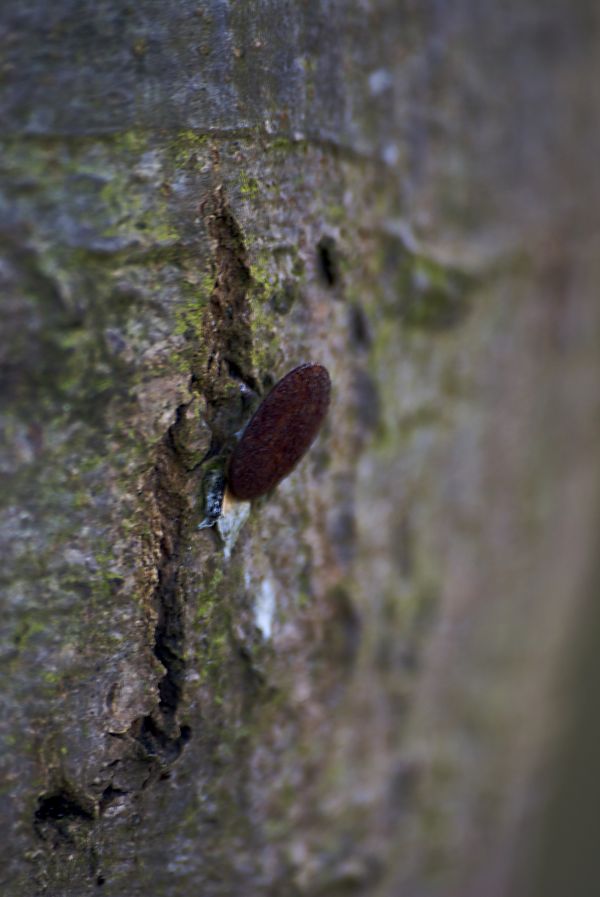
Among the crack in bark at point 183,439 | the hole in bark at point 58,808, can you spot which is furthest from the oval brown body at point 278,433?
the hole in bark at point 58,808

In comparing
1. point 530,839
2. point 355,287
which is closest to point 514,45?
point 355,287

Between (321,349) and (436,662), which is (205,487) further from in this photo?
(436,662)

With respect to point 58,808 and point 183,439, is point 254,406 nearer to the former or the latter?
point 183,439

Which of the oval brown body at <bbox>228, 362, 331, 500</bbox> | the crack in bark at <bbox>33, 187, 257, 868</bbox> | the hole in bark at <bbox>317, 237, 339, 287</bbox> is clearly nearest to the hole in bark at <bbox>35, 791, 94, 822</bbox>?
the crack in bark at <bbox>33, 187, 257, 868</bbox>

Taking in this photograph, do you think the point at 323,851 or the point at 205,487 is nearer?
the point at 205,487

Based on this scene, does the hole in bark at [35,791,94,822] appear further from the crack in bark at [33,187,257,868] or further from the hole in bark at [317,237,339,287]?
the hole in bark at [317,237,339,287]
